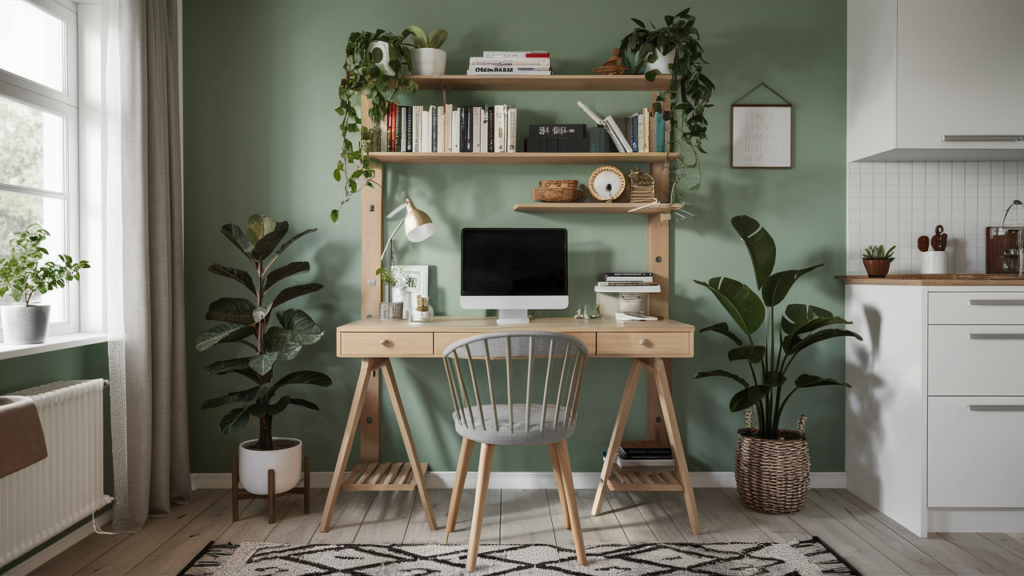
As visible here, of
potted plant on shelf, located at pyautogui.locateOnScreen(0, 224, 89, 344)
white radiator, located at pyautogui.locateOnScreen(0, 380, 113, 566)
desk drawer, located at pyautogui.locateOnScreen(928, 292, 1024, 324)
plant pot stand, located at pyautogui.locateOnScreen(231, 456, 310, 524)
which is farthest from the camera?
plant pot stand, located at pyautogui.locateOnScreen(231, 456, 310, 524)

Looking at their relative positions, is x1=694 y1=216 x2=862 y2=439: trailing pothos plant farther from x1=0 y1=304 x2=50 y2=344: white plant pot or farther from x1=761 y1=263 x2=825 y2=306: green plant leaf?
x1=0 y1=304 x2=50 y2=344: white plant pot

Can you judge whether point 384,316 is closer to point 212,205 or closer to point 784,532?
point 212,205

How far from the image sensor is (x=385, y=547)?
2293 mm

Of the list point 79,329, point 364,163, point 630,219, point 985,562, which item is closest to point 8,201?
point 79,329

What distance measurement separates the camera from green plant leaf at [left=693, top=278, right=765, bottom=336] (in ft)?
8.71

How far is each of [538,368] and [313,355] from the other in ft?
3.68

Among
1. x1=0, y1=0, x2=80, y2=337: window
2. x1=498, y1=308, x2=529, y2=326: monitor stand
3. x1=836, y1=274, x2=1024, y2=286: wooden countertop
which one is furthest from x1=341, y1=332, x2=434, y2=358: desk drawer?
x1=836, y1=274, x2=1024, y2=286: wooden countertop

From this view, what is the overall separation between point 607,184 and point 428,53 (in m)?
1.03

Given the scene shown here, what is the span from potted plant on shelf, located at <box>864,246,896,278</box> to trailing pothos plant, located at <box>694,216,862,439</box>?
1.01 feet

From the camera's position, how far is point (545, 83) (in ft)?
9.33

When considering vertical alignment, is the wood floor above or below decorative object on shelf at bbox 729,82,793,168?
below

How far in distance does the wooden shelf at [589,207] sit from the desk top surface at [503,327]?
53 centimetres

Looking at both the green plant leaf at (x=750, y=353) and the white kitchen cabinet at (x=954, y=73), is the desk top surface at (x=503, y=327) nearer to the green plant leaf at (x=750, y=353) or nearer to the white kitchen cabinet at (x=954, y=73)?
the green plant leaf at (x=750, y=353)

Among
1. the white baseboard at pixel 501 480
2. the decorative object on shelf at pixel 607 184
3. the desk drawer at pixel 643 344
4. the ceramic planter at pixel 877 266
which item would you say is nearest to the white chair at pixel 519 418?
the desk drawer at pixel 643 344
